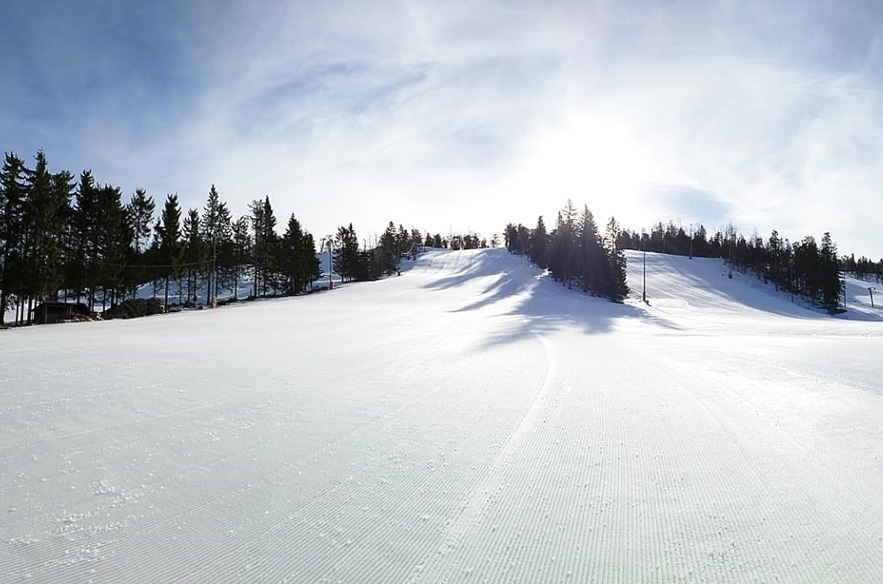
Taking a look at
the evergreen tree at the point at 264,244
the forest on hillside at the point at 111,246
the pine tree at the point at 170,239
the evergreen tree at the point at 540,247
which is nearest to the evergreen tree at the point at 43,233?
the forest on hillside at the point at 111,246

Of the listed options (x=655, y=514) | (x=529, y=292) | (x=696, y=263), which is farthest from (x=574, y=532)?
(x=696, y=263)

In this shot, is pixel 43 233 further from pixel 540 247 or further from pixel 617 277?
pixel 540 247

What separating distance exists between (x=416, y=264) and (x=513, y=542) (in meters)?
108

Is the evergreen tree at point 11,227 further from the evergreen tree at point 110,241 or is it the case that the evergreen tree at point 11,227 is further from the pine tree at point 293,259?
the pine tree at point 293,259

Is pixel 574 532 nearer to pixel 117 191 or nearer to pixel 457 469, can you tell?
pixel 457 469

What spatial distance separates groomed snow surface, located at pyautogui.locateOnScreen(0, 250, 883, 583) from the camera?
248 centimetres

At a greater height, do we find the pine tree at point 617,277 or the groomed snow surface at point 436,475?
the pine tree at point 617,277

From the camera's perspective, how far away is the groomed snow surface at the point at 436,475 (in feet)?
8.14

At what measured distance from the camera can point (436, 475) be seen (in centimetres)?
360

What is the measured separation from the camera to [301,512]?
298cm

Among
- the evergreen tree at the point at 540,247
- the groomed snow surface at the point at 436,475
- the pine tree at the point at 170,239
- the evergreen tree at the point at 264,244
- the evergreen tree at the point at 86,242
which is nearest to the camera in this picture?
the groomed snow surface at the point at 436,475

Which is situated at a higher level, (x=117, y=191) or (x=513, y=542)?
(x=117, y=191)

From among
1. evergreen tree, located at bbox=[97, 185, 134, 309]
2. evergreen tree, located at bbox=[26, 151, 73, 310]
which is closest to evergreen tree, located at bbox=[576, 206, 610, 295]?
evergreen tree, located at bbox=[97, 185, 134, 309]

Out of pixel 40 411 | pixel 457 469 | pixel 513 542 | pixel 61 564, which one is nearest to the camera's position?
pixel 61 564
